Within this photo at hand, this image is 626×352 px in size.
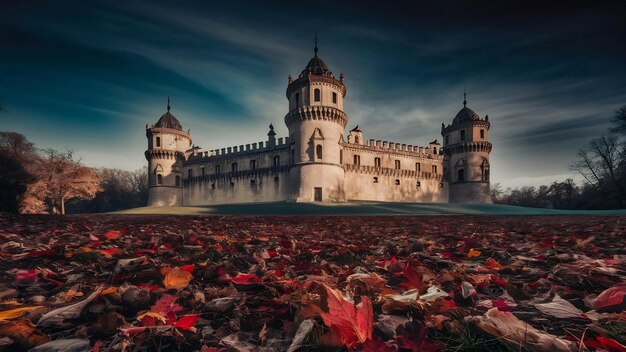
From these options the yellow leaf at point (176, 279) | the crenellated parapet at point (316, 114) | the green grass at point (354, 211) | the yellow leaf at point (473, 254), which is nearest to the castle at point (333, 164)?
the crenellated parapet at point (316, 114)

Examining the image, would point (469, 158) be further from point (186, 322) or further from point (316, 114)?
point (186, 322)

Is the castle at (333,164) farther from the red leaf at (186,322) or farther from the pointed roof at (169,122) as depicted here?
the red leaf at (186,322)

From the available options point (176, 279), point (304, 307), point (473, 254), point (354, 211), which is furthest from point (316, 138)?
point (304, 307)

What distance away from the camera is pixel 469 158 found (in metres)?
38.8

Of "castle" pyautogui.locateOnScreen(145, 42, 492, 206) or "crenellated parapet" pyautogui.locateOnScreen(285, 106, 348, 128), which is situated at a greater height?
"crenellated parapet" pyautogui.locateOnScreen(285, 106, 348, 128)

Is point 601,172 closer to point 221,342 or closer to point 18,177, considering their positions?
point 221,342

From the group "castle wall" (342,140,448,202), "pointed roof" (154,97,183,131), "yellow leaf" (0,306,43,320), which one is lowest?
"yellow leaf" (0,306,43,320)

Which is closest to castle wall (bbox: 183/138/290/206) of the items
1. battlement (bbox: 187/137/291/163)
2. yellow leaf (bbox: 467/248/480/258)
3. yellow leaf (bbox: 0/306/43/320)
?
battlement (bbox: 187/137/291/163)

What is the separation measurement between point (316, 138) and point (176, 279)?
28.7 m

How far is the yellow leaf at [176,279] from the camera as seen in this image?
1.57 meters

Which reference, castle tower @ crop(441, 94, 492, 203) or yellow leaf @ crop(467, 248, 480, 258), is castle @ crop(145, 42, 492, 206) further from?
yellow leaf @ crop(467, 248, 480, 258)

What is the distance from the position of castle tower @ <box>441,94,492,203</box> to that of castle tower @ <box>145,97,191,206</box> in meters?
41.4

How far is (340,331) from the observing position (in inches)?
36.8

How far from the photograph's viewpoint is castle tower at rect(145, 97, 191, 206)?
3897 centimetres
